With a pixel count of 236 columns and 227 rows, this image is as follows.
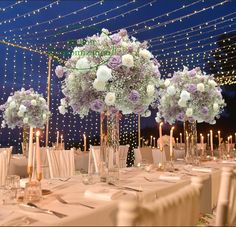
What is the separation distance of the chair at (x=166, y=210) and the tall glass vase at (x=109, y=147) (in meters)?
1.39

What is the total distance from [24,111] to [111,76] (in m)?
4.01

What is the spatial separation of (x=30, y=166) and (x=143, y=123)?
9915 millimetres

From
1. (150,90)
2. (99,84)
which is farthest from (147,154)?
(99,84)

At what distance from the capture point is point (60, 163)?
4.19 meters

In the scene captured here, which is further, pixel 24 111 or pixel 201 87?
pixel 24 111

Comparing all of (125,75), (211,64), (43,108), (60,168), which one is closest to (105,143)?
(125,75)

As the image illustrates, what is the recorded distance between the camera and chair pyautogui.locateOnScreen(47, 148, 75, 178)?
13.4 feet

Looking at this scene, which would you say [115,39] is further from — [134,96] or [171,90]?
[171,90]

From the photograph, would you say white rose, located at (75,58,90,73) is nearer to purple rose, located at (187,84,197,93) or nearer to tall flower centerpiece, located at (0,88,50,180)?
purple rose, located at (187,84,197,93)

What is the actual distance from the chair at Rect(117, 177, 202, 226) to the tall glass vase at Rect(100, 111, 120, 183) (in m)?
1.39

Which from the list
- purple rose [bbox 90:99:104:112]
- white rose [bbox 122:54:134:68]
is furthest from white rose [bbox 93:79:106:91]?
white rose [bbox 122:54:134:68]

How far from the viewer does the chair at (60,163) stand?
4.07m

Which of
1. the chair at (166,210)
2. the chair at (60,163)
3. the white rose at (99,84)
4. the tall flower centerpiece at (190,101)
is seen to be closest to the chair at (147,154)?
the tall flower centerpiece at (190,101)

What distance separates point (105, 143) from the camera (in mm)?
2822
